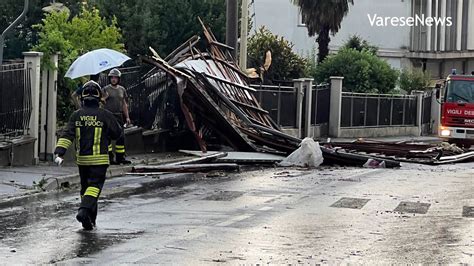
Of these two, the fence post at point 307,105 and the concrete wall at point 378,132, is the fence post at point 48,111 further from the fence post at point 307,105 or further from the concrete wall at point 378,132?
the concrete wall at point 378,132

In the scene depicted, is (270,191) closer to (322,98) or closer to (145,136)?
(145,136)

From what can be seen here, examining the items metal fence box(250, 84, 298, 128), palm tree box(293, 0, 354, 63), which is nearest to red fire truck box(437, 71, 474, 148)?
metal fence box(250, 84, 298, 128)

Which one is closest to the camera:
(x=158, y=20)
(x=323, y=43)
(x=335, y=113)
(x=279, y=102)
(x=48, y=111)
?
(x=48, y=111)

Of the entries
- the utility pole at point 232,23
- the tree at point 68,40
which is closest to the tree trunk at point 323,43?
the utility pole at point 232,23

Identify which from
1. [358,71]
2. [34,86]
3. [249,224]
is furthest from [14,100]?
[358,71]

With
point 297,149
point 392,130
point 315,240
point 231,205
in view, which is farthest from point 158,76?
point 392,130

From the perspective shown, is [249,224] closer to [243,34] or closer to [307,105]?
[243,34]

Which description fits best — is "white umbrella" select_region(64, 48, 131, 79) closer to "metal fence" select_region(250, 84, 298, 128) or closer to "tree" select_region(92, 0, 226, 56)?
"metal fence" select_region(250, 84, 298, 128)

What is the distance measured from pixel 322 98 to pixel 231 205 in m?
24.2

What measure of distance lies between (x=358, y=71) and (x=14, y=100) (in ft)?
98.3

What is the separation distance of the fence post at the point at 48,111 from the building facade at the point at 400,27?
1649 inches

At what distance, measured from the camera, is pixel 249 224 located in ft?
34.7

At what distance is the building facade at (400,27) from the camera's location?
192 ft

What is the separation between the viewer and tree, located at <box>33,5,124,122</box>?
18.6 metres
